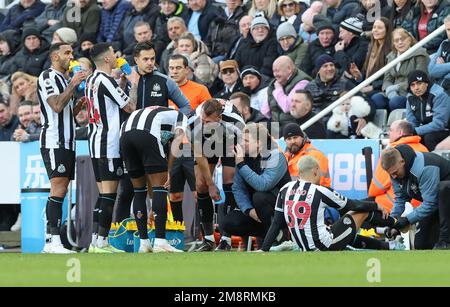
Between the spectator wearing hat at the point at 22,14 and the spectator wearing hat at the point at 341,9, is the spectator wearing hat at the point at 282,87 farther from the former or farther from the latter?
the spectator wearing hat at the point at 22,14

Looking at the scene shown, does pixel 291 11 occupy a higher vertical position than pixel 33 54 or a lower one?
higher

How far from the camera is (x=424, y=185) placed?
13188 millimetres

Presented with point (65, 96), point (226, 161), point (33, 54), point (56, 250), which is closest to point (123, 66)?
point (65, 96)

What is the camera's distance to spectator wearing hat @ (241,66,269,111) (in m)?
17.6

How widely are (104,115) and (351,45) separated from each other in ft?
16.7

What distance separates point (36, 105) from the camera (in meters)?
17.9

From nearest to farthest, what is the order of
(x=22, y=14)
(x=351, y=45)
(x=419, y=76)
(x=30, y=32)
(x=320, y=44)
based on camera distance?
(x=419, y=76) → (x=351, y=45) → (x=320, y=44) → (x=30, y=32) → (x=22, y=14)

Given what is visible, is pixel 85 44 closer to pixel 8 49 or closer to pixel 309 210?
pixel 8 49

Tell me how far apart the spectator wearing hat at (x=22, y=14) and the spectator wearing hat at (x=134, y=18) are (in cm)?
206

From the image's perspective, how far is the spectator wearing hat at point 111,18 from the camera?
2023cm

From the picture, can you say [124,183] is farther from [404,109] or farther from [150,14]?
[150,14]

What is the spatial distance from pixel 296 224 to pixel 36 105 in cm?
645

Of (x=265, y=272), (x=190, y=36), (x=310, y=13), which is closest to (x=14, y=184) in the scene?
(x=190, y=36)

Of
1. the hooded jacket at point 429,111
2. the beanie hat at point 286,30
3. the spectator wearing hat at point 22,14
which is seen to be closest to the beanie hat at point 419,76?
the hooded jacket at point 429,111
